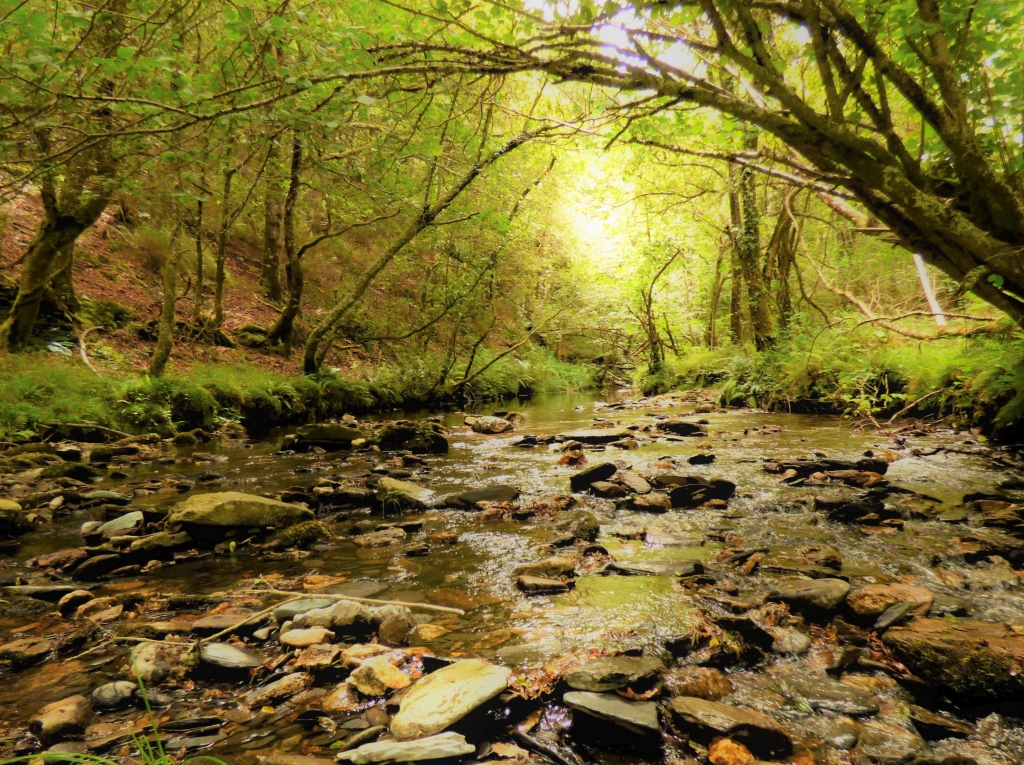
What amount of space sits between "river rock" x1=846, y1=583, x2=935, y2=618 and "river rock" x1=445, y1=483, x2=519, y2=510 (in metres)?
3.07

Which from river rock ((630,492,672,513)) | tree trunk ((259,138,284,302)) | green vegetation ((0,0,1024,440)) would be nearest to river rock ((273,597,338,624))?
green vegetation ((0,0,1024,440))

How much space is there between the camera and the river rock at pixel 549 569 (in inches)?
127

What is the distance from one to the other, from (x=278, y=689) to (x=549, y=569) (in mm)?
1715

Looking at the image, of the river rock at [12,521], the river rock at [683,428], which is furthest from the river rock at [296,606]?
the river rock at [683,428]

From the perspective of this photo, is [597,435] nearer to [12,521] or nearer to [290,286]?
[12,521]

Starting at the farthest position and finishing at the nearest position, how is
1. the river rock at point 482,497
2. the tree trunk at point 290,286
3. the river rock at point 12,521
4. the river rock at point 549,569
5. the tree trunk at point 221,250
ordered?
the tree trunk at point 290,286 → the tree trunk at point 221,250 → the river rock at point 482,497 → the river rock at point 12,521 → the river rock at point 549,569

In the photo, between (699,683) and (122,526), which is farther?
(122,526)

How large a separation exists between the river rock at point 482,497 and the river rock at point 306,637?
2503 mm

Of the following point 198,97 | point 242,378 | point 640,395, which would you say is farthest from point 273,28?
point 640,395

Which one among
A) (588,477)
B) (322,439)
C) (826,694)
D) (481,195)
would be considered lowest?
(826,694)

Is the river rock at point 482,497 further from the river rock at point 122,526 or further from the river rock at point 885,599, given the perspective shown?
the river rock at point 885,599

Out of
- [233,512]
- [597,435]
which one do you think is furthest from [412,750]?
[597,435]

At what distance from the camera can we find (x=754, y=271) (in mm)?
13328

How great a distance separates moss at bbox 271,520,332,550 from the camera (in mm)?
3941
